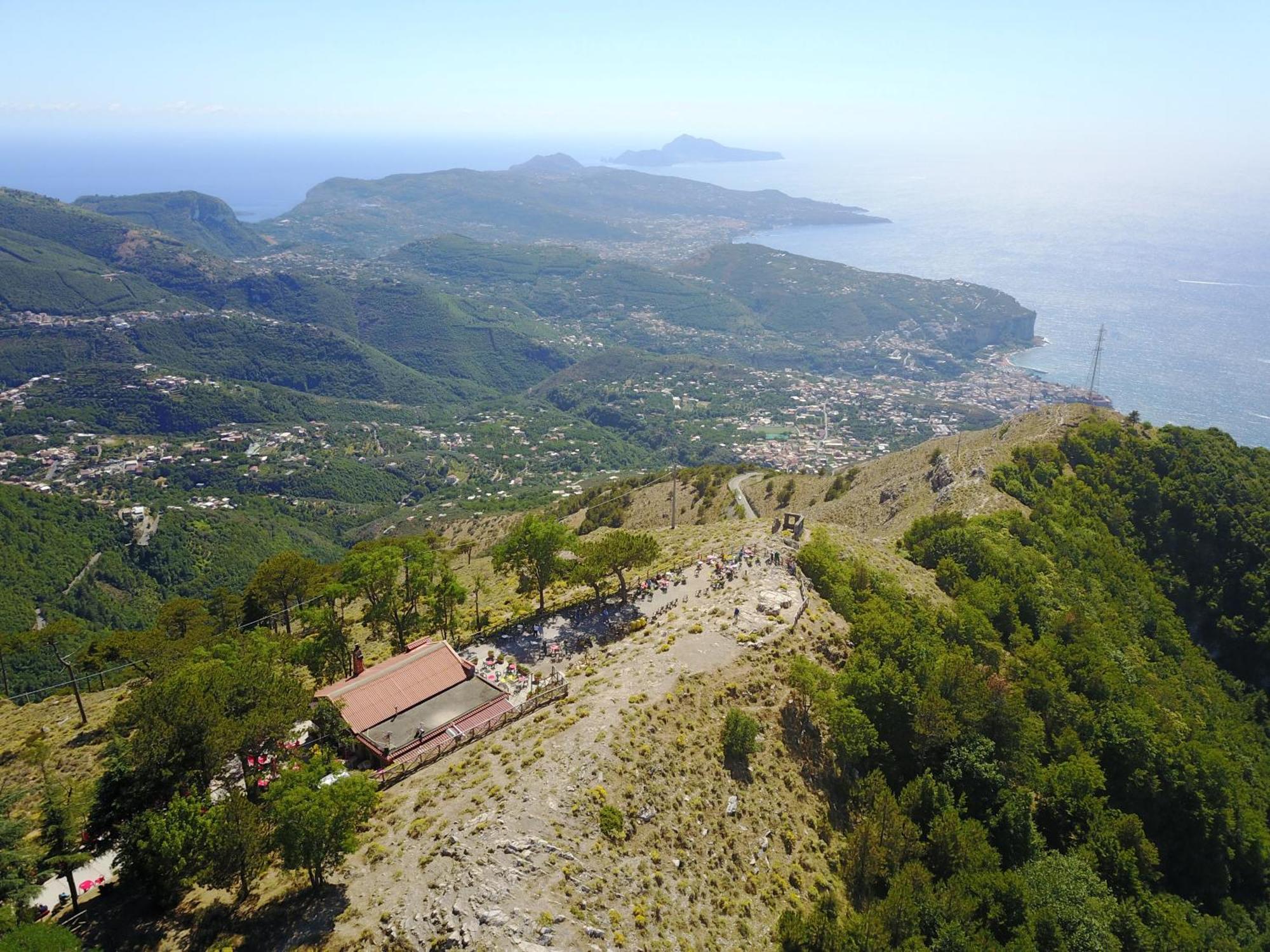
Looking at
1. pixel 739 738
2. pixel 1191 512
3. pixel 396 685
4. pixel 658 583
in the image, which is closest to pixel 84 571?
pixel 396 685

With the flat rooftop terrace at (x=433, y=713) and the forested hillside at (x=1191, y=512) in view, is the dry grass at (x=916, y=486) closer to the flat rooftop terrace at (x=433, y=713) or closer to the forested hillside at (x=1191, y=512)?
the forested hillside at (x=1191, y=512)

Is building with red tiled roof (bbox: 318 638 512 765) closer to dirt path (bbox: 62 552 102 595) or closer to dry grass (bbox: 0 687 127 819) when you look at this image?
dry grass (bbox: 0 687 127 819)

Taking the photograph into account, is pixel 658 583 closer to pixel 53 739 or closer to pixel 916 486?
pixel 53 739

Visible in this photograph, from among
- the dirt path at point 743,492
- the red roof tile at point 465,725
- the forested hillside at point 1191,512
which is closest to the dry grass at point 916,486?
the dirt path at point 743,492

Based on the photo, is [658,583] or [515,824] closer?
[515,824]

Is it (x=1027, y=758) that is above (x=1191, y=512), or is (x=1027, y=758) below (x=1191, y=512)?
above

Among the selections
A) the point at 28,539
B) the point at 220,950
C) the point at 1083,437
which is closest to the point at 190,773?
the point at 220,950
